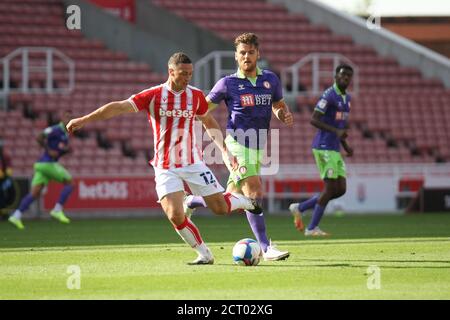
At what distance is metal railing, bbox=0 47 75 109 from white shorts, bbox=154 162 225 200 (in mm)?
15182

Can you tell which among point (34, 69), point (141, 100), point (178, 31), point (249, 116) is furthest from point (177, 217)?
point (178, 31)

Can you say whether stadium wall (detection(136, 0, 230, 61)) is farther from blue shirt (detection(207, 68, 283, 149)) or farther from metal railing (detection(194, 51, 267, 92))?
blue shirt (detection(207, 68, 283, 149))

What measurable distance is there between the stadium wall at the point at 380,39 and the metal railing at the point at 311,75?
6.30 feet

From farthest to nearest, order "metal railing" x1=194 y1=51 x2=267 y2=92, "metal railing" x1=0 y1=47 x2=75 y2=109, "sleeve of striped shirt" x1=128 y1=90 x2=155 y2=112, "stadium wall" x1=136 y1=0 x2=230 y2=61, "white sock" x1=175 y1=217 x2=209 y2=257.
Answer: "stadium wall" x1=136 y1=0 x2=230 y2=61, "metal railing" x1=194 y1=51 x2=267 y2=92, "metal railing" x1=0 y1=47 x2=75 y2=109, "white sock" x1=175 y1=217 x2=209 y2=257, "sleeve of striped shirt" x1=128 y1=90 x2=155 y2=112

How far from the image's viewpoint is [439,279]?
9688mm

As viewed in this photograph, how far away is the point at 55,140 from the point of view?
20.5 metres

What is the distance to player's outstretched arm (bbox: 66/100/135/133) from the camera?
10484 mm

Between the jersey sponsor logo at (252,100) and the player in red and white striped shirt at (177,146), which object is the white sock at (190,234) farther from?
the jersey sponsor logo at (252,100)

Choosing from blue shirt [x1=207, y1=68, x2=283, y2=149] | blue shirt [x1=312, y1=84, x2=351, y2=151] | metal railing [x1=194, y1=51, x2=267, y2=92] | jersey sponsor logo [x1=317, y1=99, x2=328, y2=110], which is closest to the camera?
blue shirt [x1=207, y1=68, x2=283, y2=149]

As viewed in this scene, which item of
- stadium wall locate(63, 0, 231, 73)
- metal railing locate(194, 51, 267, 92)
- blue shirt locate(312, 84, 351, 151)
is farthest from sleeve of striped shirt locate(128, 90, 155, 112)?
stadium wall locate(63, 0, 231, 73)

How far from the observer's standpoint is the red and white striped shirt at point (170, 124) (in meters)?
11.1

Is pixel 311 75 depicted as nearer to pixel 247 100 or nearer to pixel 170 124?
pixel 247 100
